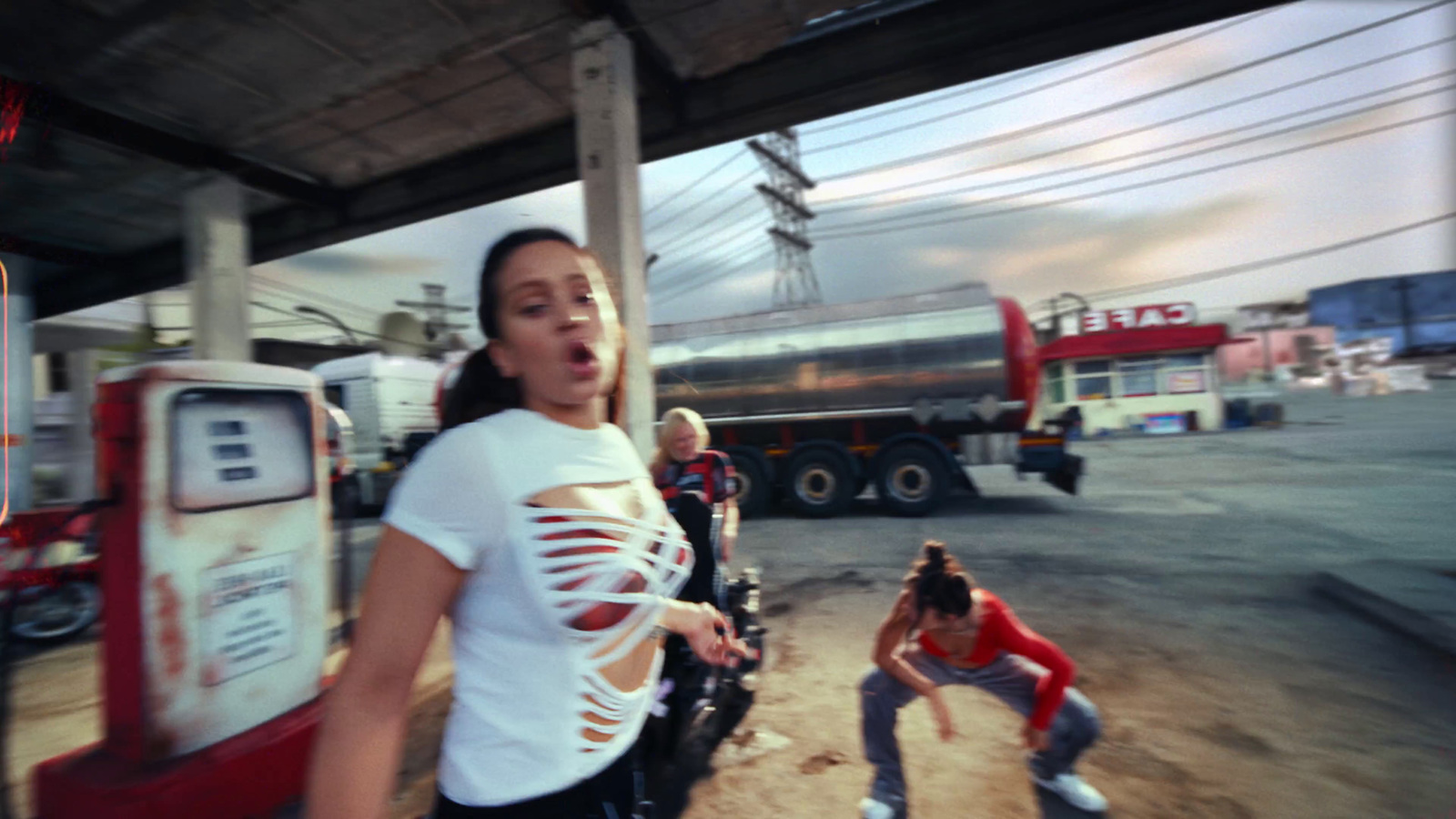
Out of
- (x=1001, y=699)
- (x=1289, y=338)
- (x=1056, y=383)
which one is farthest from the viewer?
(x=1289, y=338)

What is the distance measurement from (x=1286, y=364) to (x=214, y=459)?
162 feet

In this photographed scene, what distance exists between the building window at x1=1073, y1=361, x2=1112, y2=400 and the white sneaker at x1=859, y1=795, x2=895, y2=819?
933 inches

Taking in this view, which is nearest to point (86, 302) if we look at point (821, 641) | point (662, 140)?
point (662, 140)

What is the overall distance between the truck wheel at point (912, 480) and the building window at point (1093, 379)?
16900 mm

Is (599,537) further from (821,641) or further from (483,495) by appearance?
(821,641)

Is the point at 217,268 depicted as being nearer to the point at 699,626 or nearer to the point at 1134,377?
the point at 699,626

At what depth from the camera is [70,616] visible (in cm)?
536

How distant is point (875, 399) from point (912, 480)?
4.36 ft

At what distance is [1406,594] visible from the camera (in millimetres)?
4355

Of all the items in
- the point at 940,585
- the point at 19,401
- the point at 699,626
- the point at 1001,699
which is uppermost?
the point at 19,401

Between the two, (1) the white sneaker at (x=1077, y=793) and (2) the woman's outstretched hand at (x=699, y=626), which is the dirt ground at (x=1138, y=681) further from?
(2) the woman's outstretched hand at (x=699, y=626)

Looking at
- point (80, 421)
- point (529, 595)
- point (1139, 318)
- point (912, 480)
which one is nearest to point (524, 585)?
point (529, 595)

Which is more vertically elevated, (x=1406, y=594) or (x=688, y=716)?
(x=688, y=716)

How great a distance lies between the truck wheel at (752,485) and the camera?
9820 millimetres
